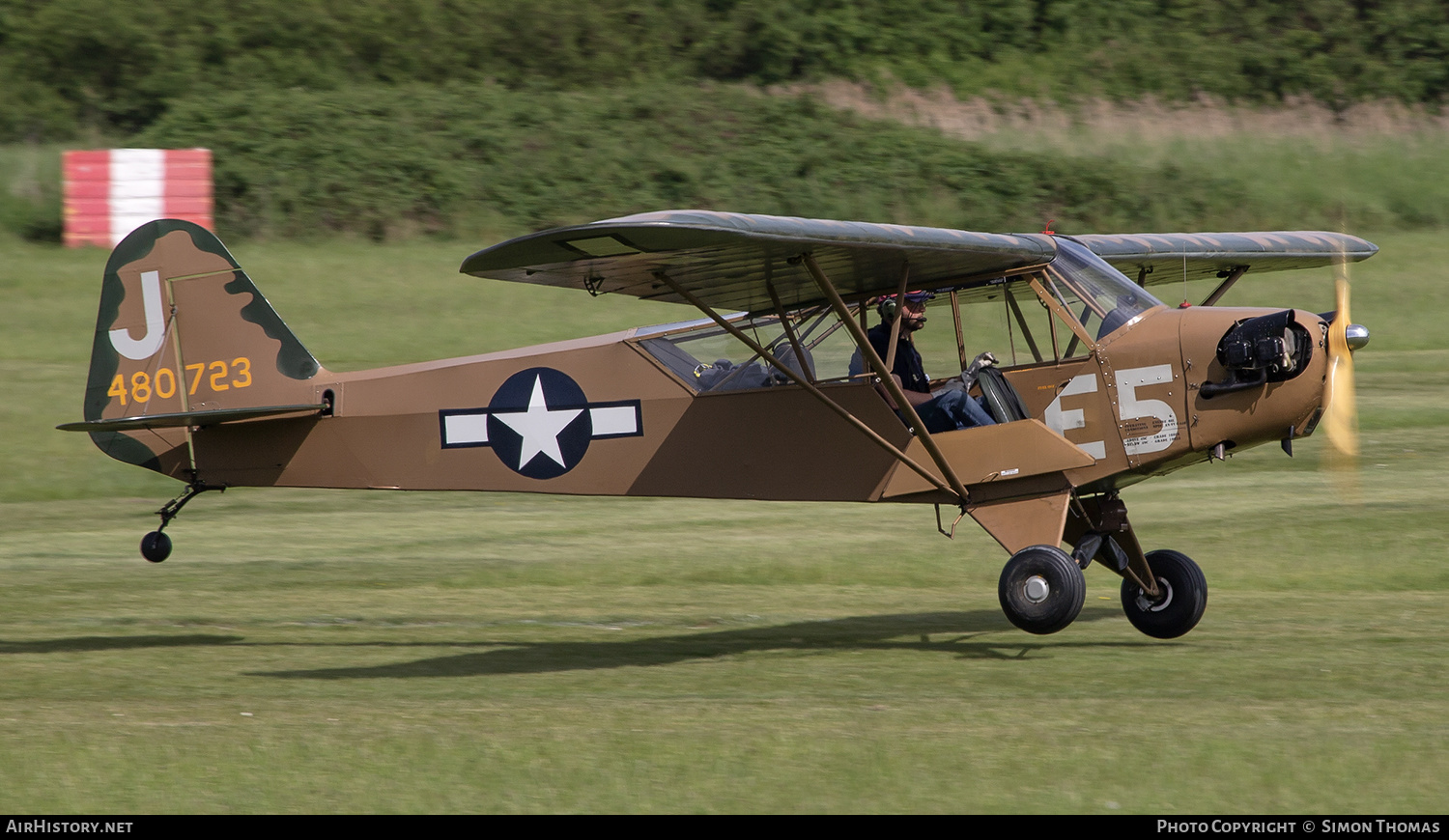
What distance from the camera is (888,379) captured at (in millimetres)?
9055

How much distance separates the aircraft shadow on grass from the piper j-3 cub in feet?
3.04

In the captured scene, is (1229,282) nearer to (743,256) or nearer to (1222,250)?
(1222,250)

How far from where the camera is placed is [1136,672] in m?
8.59

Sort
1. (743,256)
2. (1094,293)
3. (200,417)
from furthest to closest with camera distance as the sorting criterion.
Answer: (200,417) < (1094,293) < (743,256)

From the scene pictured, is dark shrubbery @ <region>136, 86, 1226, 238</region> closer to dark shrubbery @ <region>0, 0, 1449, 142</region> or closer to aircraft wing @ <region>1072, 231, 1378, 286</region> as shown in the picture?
dark shrubbery @ <region>0, 0, 1449, 142</region>

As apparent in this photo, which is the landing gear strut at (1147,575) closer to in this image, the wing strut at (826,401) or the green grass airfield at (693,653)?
the green grass airfield at (693,653)

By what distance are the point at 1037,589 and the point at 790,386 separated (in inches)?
83.3

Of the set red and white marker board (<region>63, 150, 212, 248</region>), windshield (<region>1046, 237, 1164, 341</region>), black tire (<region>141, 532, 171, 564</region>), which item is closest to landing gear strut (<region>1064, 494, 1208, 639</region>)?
windshield (<region>1046, 237, 1164, 341</region>)

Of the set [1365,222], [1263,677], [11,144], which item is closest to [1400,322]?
[1365,222]

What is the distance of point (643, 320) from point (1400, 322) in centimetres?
1185

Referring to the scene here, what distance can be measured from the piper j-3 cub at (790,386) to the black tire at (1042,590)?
0.02 meters

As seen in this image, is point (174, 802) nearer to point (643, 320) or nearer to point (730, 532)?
point (730, 532)

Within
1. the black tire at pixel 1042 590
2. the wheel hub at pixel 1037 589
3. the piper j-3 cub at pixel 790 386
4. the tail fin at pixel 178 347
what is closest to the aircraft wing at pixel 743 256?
the piper j-3 cub at pixel 790 386

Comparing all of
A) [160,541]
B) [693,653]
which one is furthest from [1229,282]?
[160,541]
